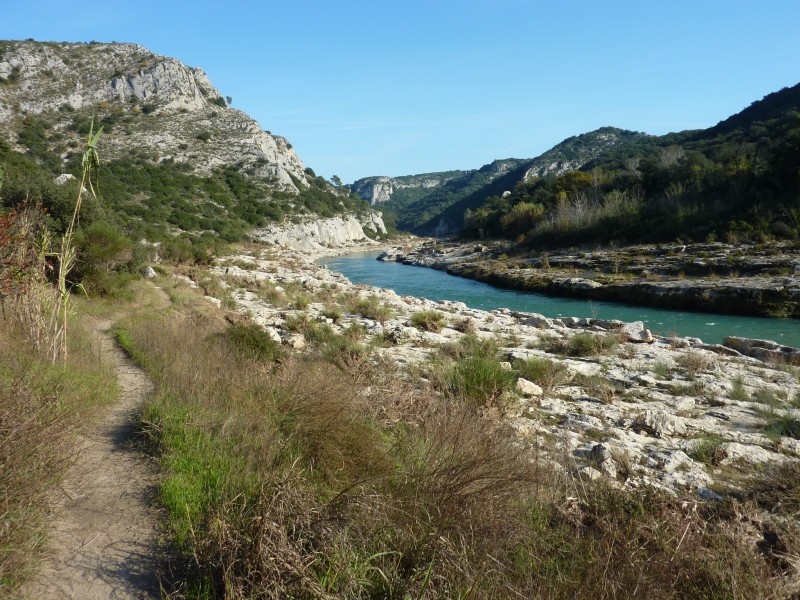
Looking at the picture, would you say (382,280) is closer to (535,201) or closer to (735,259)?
(735,259)

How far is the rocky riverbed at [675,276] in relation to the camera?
1936 centimetres

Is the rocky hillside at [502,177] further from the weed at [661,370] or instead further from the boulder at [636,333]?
the weed at [661,370]

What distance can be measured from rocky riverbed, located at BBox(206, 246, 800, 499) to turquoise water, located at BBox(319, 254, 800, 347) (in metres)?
4.23

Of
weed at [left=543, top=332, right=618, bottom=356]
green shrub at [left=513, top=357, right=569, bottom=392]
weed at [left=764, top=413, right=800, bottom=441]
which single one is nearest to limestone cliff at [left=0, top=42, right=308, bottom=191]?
weed at [left=543, top=332, right=618, bottom=356]

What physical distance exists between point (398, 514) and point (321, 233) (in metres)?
63.4

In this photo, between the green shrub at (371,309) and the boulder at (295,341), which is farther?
the green shrub at (371,309)

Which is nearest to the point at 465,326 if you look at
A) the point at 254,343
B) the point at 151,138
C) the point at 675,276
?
the point at 254,343

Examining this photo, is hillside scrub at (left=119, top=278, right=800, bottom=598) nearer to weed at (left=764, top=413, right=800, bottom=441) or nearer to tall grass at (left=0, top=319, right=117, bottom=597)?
tall grass at (left=0, top=319, right=117, bottom=597)

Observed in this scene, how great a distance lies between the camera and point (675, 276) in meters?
24.1

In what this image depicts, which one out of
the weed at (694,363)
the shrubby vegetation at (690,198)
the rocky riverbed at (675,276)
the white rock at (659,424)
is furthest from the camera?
the shrubby vegetation at (690,198)

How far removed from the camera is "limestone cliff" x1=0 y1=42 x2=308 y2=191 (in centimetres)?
5072

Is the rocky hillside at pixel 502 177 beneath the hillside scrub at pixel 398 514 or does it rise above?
above

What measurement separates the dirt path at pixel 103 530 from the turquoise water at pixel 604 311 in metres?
14.1

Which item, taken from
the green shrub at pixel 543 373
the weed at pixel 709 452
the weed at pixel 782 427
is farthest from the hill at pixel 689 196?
the weed at pixel 709 452
